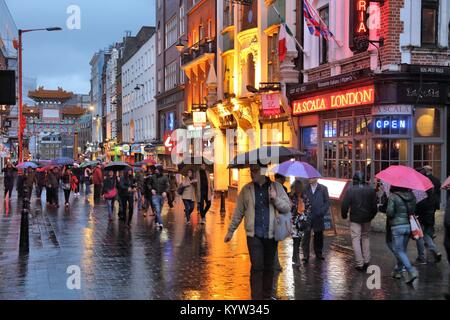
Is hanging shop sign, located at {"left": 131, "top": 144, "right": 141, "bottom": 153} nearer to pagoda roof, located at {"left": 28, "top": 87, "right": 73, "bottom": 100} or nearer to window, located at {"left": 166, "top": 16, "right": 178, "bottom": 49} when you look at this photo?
window, located at {"left": 166, "top": 16, "right": 178, "bottom": 49}

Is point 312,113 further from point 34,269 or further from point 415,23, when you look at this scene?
point 34,269

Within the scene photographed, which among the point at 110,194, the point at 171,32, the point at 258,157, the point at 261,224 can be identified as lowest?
the point at 110,194

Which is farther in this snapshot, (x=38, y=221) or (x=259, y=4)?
(x=259, y=4)

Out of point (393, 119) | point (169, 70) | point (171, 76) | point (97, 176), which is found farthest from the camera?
point (169, 70)

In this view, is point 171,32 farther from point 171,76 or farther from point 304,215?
point 304,215

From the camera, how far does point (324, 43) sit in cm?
2161

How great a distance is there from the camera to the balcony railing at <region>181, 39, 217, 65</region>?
113 ft

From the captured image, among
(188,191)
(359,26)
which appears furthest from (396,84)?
(188,191)

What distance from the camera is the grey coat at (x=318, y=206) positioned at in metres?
11.9

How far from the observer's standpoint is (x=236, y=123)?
31.0m

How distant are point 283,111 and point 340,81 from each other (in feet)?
17.5

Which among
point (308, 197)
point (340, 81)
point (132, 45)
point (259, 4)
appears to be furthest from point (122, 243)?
point (132, 45)

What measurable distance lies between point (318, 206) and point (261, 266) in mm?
4236

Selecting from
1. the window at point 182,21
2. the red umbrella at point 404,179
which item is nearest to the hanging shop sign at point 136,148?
the window at point 182,21
